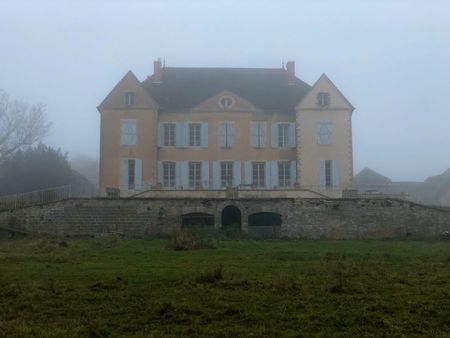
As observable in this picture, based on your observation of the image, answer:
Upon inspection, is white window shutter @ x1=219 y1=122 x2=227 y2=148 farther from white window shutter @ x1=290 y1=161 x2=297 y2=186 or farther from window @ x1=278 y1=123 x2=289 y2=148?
white window shutter @ x1=290 y1=161 x2=297 y2=186

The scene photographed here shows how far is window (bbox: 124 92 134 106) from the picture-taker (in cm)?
3634

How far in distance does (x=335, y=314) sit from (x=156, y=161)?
1139 inches

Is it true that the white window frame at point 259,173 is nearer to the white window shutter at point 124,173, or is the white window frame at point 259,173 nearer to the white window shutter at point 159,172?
the white window shutter at point 159,172

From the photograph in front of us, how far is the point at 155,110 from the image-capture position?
36.4 m

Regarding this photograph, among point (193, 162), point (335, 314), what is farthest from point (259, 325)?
point (193, 162)

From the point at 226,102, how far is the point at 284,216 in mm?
11044

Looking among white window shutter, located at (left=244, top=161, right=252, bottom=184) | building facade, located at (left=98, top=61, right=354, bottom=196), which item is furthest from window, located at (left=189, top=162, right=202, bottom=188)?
white window shutter, located at (left=244, top=161, right=252, bottom=184)

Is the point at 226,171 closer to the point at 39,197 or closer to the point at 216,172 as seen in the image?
the point at 216,172

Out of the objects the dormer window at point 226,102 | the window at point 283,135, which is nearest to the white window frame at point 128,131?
the dormer window at point 226,102

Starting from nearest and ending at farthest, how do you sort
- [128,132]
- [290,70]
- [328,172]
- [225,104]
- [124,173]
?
[124,173] < [128,132] < [328,172] < [225,104] < [290,70]

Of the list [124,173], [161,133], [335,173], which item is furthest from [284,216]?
[124,173]

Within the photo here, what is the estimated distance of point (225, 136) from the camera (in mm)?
37031

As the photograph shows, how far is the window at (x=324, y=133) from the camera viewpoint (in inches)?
1442

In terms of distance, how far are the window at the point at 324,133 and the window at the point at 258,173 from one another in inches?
150
